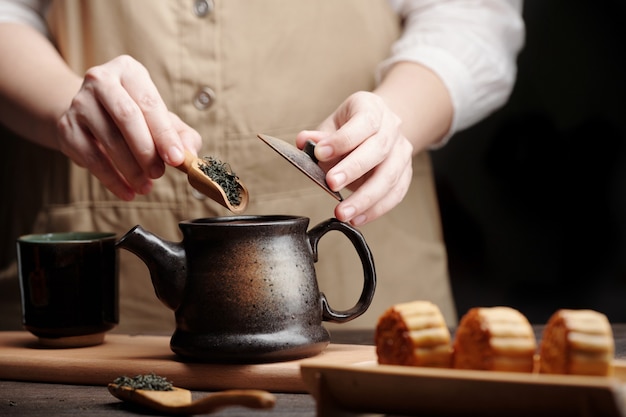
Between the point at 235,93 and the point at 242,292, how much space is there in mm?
740

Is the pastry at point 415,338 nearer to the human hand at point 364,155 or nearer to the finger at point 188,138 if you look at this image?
the human hand at point 364,155

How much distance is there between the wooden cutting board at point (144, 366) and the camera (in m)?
1.11

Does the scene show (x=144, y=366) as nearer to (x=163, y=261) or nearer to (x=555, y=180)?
(x=163, y=261)

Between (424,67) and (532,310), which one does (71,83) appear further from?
(532,310)

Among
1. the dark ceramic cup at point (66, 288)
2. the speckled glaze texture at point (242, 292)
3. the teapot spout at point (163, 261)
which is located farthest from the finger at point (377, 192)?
the dark ceramic cup at point (66, 288)

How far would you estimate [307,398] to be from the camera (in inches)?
41.8

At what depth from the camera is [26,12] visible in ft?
6.07

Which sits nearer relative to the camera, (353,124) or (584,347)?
(584,347)

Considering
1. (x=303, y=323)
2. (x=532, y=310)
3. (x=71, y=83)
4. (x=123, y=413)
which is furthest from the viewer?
(x=532, y=310)

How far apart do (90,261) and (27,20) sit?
0.75 meters

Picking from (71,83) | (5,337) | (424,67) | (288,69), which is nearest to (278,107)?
(288,69)

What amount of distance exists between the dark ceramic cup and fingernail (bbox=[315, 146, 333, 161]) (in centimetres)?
33

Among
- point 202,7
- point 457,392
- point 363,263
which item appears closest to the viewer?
point 457,392

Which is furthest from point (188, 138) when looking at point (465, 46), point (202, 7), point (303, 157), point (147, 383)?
point (465, 46)
